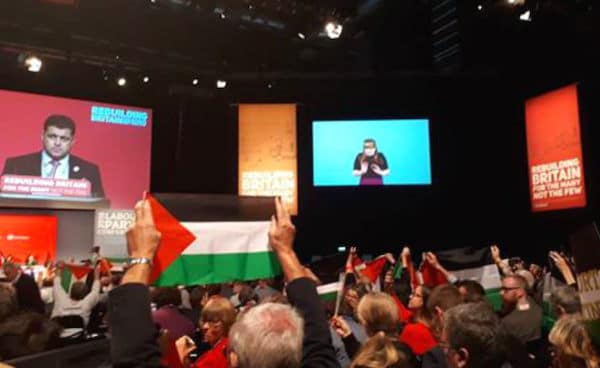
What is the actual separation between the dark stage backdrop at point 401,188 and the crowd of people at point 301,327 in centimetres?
909

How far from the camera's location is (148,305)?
5.36 feet

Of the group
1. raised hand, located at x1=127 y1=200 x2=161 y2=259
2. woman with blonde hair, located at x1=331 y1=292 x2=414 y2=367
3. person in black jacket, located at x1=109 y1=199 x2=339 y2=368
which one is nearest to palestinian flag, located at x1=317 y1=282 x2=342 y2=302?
woman with blonde hair, located at x1=331 y1=292 x2=414 y2=367

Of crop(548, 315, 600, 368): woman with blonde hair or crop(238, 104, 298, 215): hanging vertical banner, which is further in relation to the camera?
crop(238, 104, 298, 215): hanging vertical banner

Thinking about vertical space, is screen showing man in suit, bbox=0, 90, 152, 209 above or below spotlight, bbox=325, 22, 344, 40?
below

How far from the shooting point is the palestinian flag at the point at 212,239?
2910 mm

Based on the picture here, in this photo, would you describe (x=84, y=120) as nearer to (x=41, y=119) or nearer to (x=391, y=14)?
(x=41, y=119)

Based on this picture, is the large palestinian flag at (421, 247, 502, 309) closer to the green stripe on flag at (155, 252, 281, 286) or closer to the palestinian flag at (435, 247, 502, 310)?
the palestinian flag at (435, 247, 502, 310)

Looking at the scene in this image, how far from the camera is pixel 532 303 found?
459 cm

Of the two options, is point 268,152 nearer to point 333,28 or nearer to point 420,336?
point 333,28

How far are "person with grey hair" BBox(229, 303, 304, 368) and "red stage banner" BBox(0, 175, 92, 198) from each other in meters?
10.6

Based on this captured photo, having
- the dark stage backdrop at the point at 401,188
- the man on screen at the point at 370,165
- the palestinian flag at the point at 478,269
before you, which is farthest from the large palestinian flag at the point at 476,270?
the dark stage backdrop at the point at 401,188

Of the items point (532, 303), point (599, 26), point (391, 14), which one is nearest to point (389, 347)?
point (532, 303)

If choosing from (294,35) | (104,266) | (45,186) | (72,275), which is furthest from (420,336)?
(45,186)

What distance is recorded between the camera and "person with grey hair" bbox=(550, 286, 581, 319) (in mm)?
3690
